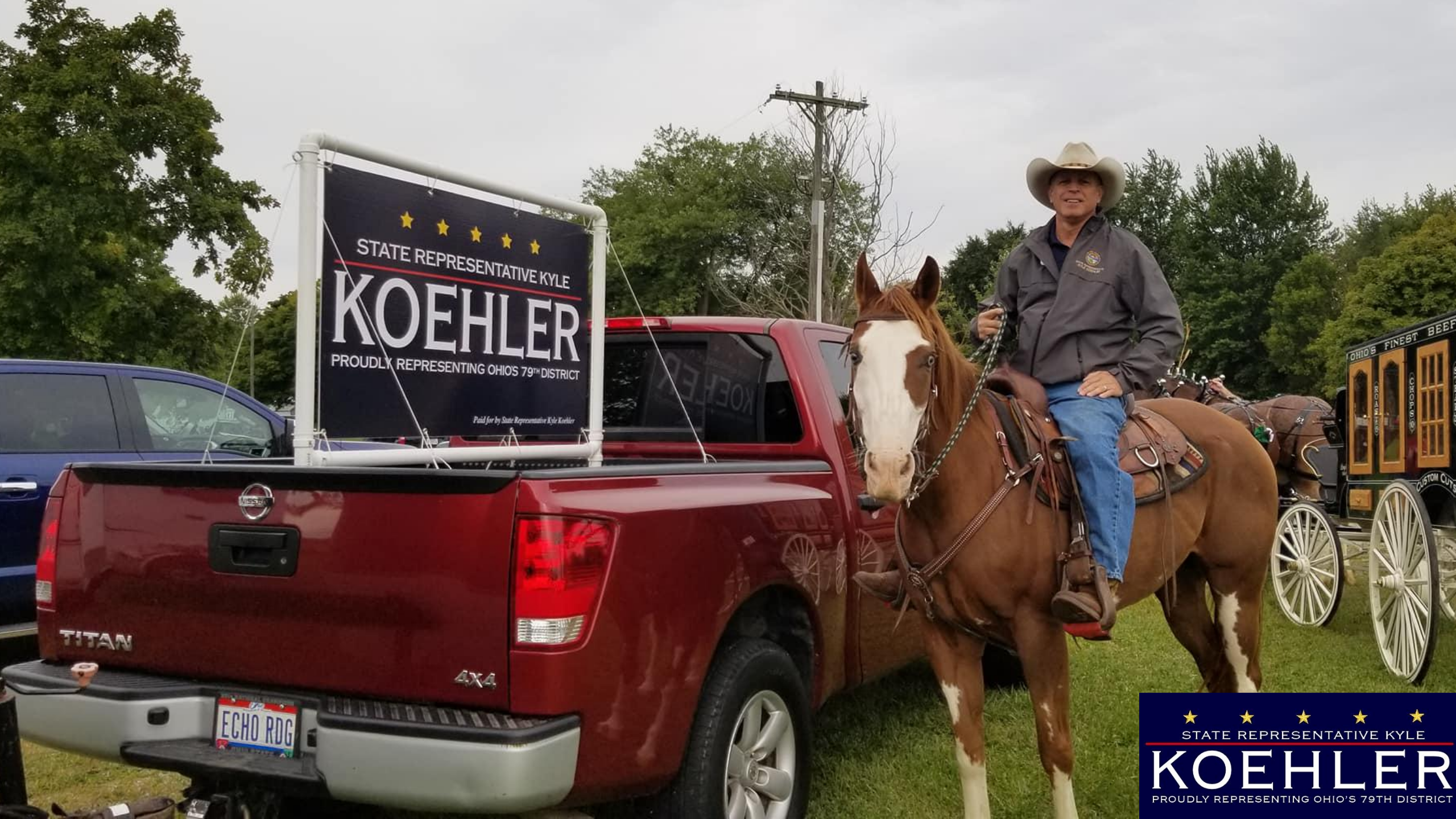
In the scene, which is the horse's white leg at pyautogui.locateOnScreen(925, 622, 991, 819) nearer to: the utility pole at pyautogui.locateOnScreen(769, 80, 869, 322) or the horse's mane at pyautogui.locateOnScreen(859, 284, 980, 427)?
the horse's mane at pyautogui.locateOnScreen(859, 284, 980, 427)

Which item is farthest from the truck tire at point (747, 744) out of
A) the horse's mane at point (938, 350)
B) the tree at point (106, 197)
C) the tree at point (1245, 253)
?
the tree at point (1245, 253)

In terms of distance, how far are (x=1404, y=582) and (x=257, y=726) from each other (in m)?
6.52

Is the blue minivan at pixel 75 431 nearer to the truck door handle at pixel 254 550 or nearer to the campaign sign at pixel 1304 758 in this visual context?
the truck door handle at pixel 254 550

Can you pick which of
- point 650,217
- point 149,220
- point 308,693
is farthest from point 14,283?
point 650,217

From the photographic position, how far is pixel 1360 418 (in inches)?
307

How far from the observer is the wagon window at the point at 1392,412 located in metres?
7.01

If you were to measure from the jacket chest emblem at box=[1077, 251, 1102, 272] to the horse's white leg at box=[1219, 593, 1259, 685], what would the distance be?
1721 millimetres

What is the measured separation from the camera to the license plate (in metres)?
2.77

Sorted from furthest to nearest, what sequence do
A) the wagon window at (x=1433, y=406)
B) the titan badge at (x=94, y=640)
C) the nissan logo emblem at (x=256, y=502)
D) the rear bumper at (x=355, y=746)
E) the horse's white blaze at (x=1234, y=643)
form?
the wagon window at (x=1433, y=406) → the horse's white blaze at (x=1234, y=643) → the titan badge at (x=94, y=640) → the nissan logo emblem at (x=256, y=502) → the rear bumper at (x=355, y=746)

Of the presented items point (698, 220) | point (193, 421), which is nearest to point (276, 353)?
point (698, 220)

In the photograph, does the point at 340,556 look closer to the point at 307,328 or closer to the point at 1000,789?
the point at 307,328

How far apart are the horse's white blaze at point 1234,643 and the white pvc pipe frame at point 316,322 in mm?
2885

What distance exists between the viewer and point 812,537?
375cm

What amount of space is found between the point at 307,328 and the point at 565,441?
154cm
